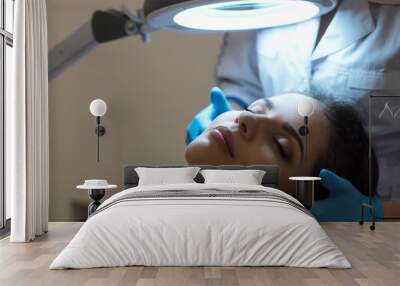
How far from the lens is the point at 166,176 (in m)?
6.97

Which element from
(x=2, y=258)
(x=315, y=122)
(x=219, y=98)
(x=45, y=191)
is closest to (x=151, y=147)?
(x=219, y=98)

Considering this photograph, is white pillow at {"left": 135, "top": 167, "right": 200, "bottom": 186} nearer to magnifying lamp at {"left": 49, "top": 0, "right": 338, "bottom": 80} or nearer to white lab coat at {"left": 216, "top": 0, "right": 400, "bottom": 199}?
white lab coat at {"left": 216, "top": 0, "right": 400, "bottom": 199}

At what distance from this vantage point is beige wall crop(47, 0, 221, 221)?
308 inches

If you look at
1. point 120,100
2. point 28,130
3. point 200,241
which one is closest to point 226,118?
point 120,100

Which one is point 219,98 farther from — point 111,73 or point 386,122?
point 386,122

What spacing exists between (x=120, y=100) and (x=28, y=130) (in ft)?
6.12

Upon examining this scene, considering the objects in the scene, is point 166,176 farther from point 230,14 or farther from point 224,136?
point 230,14

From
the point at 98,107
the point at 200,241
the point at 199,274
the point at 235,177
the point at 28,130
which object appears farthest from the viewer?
the point at 98,107

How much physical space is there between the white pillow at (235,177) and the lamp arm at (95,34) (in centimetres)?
211

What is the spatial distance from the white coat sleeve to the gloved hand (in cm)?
11

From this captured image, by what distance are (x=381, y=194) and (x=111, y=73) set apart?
394 cm

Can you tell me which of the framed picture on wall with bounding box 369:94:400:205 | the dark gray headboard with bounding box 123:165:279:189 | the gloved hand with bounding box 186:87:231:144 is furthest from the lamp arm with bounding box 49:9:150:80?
the framed picture on wall with bounding box 369:94:400:205

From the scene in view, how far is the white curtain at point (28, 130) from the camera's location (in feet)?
20.0

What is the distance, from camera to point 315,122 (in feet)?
25.5
